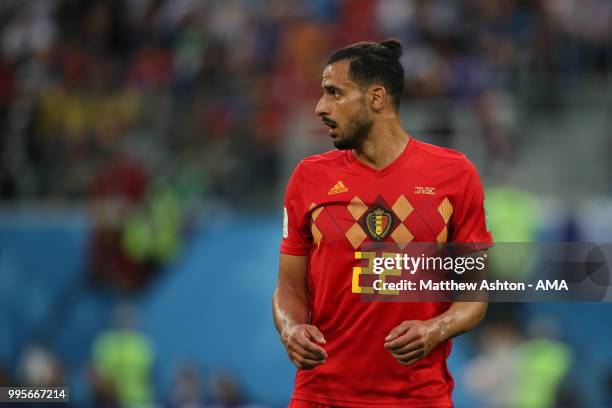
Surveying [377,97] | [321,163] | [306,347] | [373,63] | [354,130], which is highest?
[373,63]

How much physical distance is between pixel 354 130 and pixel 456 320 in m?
0.86

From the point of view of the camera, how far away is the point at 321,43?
1296cm

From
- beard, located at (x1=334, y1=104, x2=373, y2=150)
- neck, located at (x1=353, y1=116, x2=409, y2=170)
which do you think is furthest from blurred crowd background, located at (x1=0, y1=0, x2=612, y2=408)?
beard, located at (x1=334, y1=104, x2=373, y2=150)

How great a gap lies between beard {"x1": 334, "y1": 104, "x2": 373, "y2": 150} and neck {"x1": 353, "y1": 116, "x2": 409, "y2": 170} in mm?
44

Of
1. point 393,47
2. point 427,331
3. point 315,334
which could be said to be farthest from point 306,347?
point 393,47

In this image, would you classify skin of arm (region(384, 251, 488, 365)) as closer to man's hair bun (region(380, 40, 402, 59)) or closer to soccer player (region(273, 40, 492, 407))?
soccer player (region(273, 40, 492, 407))

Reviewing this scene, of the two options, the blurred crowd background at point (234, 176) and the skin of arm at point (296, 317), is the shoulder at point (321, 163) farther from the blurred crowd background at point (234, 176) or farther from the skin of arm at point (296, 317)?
the blurred crowd background at point (234, 176)

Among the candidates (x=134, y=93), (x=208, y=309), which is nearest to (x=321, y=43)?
(x=134, y=93)

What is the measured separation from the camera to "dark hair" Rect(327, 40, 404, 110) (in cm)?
493

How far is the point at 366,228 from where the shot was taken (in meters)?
4.90

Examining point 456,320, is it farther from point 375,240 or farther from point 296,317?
point 296,317

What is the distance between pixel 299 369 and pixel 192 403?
7.42m

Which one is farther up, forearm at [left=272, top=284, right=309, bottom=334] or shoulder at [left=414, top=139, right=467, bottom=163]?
shoulder at [left=414, top=139, right=467, bottom=163]

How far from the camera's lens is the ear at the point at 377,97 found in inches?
195
